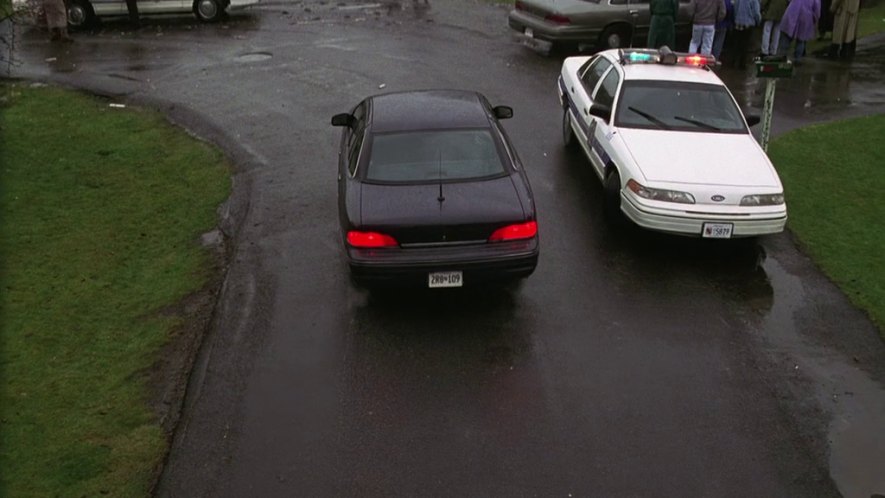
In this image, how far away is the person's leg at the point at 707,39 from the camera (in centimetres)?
1773

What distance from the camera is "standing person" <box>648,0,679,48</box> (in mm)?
16969

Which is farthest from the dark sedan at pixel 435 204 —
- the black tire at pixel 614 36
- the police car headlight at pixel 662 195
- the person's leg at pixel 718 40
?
the person's leg at pixel 718 40

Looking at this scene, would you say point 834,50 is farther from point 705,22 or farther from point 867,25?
point 867,25

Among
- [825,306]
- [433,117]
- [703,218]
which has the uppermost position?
[433,117]

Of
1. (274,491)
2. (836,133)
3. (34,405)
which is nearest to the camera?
(274,491)

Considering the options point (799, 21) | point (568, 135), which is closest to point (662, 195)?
point (568, 135)

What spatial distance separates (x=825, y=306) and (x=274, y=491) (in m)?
5.40

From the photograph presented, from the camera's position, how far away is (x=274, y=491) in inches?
242

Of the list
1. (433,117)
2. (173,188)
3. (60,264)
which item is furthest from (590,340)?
(173,188)

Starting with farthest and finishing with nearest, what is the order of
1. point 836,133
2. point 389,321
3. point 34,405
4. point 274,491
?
point 836,133 < point 389,321 < point 34,405 < point 274,491

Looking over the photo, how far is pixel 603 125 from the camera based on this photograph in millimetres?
10891

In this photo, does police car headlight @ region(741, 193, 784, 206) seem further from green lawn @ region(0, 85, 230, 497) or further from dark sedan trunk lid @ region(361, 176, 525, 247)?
green lawn @ region(0, 85, 230, 497)

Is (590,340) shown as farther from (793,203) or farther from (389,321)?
(793,203)

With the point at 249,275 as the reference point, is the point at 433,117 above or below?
above
